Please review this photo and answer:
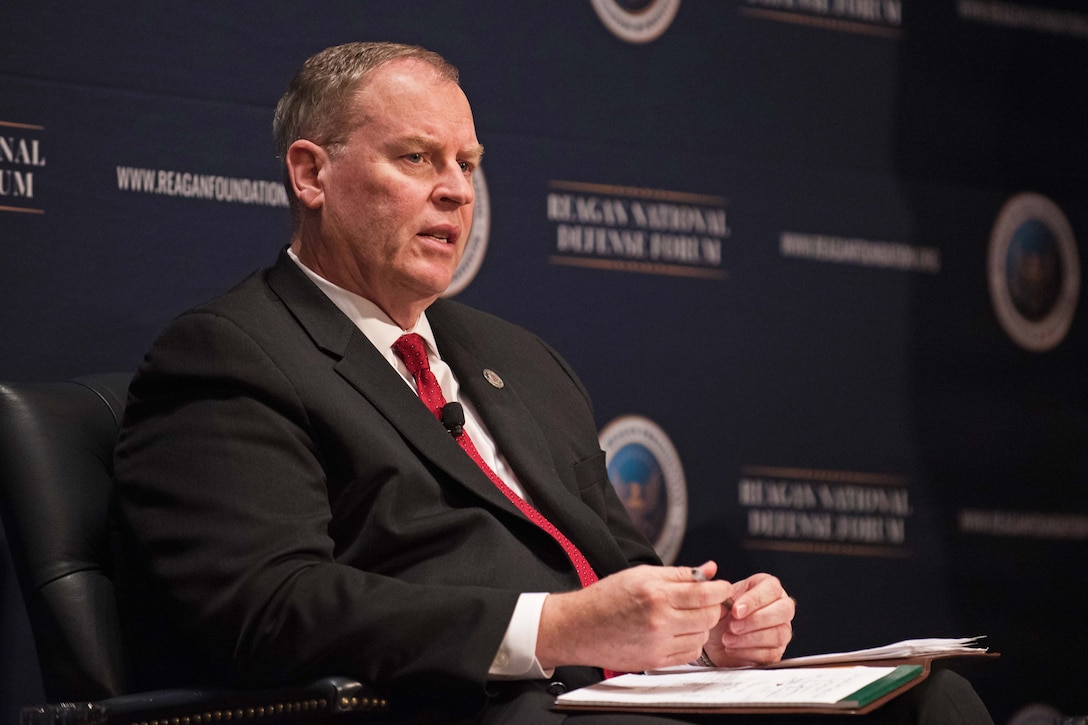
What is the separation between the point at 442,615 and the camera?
2.01 metres

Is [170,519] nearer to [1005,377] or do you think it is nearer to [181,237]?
[181,237]

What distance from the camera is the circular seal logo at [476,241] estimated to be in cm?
342

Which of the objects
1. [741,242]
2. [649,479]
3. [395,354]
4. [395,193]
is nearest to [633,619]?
[395,354]

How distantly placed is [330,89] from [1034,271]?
2494mm

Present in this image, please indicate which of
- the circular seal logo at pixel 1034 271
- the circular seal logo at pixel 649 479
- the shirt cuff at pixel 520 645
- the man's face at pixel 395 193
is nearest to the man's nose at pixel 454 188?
the man's face at pixel 395 193

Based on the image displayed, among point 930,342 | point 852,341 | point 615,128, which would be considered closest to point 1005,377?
point 930,342

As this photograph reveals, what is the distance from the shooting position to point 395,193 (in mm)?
2518

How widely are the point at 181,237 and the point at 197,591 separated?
4.12 ft

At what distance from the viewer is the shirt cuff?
6.65 feet

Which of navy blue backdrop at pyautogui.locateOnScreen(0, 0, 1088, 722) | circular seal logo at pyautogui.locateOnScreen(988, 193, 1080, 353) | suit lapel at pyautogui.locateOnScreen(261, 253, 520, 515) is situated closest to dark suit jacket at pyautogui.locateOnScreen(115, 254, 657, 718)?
suit lapel at pyautogui.locateOnScreen(261, 253, 520, 515)

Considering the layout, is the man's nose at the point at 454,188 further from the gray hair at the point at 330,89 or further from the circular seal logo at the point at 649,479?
the circular seal logo at the point at 649,479

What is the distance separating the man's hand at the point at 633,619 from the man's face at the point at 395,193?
77 centimetres

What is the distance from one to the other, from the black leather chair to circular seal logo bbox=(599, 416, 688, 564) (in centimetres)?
147

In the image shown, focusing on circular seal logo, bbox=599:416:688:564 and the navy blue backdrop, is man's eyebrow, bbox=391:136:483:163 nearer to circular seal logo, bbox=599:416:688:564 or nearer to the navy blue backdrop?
the navy blue backdrop
